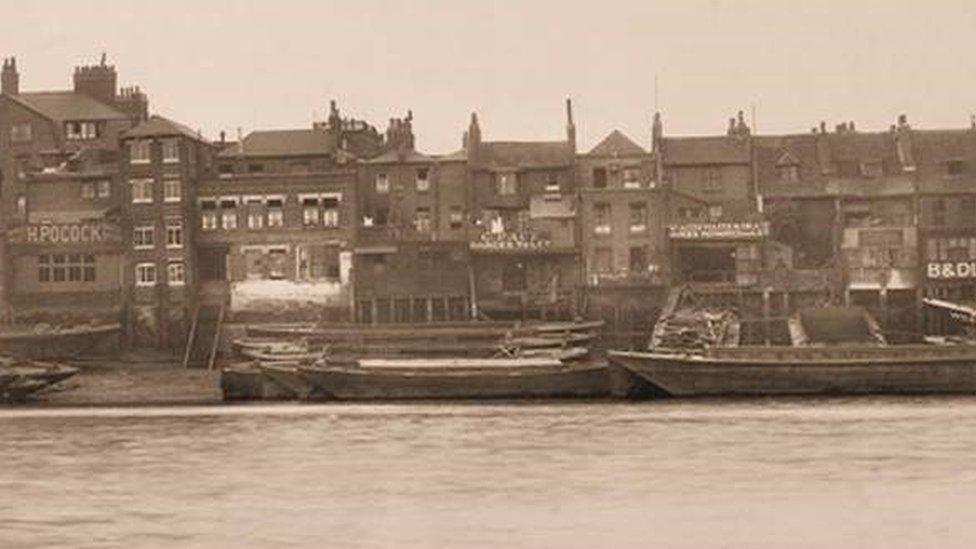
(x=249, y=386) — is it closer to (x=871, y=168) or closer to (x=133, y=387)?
(x=133, y=387)

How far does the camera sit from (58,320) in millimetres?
99750

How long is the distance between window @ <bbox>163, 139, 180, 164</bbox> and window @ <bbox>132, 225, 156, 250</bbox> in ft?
14.2

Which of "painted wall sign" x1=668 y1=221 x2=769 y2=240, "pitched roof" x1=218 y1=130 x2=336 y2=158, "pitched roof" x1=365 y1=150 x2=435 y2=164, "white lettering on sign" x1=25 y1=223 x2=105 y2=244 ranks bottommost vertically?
"painted wall sign" x1=668 y1=221 x2=769 y2=240

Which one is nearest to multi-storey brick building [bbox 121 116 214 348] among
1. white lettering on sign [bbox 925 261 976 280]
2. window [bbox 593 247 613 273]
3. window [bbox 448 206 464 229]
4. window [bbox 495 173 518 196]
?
window [bbox 448 206 464 229]

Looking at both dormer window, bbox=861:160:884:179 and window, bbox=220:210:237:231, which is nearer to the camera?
window, bbox=220:210:237:231

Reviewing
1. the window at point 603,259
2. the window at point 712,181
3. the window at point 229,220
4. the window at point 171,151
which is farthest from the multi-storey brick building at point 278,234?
the window at point 712,181

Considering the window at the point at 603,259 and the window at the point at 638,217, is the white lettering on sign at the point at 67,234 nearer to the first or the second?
the window at the point at 603,259

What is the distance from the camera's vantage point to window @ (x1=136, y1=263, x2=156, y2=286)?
331ft

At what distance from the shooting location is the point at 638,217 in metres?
102

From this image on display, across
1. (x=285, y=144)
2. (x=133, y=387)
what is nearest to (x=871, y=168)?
(x=285, y=144)

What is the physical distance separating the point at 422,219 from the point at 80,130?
26.0 m

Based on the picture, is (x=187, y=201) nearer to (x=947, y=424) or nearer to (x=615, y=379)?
(x=615, y=379)

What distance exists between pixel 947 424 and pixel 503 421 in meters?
16.7

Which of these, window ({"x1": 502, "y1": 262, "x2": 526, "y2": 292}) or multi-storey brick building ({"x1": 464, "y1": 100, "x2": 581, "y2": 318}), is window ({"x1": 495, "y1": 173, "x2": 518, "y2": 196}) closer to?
multi-storey brick building ({"x1": 464, "y1": 100, "x2": 581, "y2": 318})
